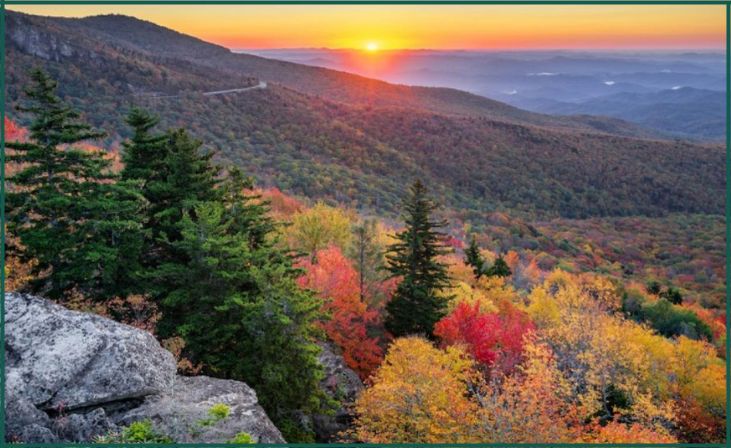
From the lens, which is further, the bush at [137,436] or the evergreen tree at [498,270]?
the evergreen tree at [498,270]

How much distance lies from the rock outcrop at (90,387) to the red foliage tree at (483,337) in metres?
18.4

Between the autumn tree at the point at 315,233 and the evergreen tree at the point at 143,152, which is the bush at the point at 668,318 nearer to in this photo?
the autumn tree at the point at 315,233

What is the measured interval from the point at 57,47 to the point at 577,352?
116301 mm

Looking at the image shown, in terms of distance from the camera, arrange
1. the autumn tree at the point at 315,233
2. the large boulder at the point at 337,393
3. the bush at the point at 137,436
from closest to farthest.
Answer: the bush at the point at 137,436 < the large boulder at the point at 337,393 < the autumn tree at the point at 315,233

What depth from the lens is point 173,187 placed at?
932 inches

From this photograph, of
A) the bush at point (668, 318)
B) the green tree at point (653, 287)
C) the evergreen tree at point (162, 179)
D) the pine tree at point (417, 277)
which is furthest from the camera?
the green tree at point (653, 287)

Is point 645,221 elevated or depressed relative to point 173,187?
depressed

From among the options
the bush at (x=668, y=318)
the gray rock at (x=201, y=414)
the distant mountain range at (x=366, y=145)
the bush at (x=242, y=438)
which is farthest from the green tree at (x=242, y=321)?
the distant mountain range at (x=366, y=145)

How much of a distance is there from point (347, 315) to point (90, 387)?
19.2 metres

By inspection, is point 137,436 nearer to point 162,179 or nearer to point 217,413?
point 217,413

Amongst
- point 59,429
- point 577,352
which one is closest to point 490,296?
point 577,352

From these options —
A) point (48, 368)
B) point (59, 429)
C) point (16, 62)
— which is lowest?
point (59, 429)

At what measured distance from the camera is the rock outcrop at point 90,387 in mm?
13664

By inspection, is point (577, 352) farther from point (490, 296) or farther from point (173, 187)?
point (173, 187)
